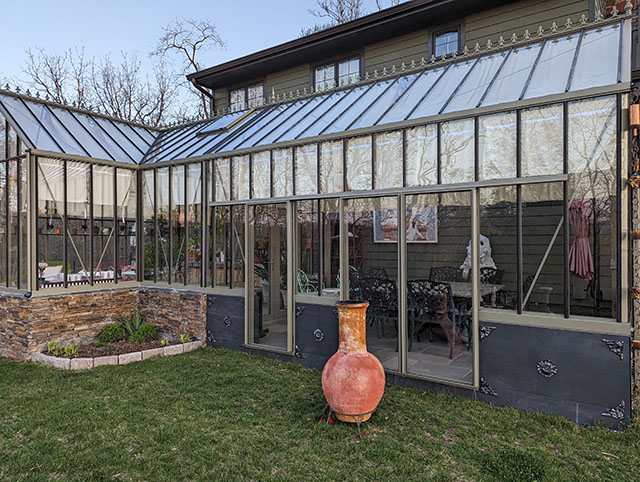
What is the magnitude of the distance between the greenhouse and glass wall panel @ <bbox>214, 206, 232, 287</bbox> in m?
0.03

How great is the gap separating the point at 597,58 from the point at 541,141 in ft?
4.34

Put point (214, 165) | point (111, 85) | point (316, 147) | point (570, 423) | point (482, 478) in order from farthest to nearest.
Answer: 1. point (111, 85)
2. point (214, 165)
3. point (316, 147)
4. point (570, 423)
5. point (482, 478)

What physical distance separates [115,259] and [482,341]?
20.6 ft

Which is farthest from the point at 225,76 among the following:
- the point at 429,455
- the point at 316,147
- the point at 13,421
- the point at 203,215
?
the point at 429,455

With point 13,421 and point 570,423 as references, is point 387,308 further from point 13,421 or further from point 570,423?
point 13,421

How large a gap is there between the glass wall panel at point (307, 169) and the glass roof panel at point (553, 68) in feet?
8.96

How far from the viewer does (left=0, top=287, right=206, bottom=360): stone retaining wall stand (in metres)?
6.63

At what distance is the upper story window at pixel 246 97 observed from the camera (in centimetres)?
1116

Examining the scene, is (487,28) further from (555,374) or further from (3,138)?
(3,138)

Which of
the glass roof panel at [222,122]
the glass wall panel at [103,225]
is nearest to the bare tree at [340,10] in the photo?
the glass roof panel at [222,122]

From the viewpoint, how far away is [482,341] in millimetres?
4648

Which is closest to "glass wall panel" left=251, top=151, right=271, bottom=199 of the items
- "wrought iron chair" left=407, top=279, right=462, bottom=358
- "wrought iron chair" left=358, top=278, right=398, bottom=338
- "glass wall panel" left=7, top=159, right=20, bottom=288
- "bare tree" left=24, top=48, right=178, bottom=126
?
"wrought iron chair" left=358, top=278, right=398, bottom=338

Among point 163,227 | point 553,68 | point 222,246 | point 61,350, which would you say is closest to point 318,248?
point 222,246

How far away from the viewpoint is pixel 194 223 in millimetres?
7480
